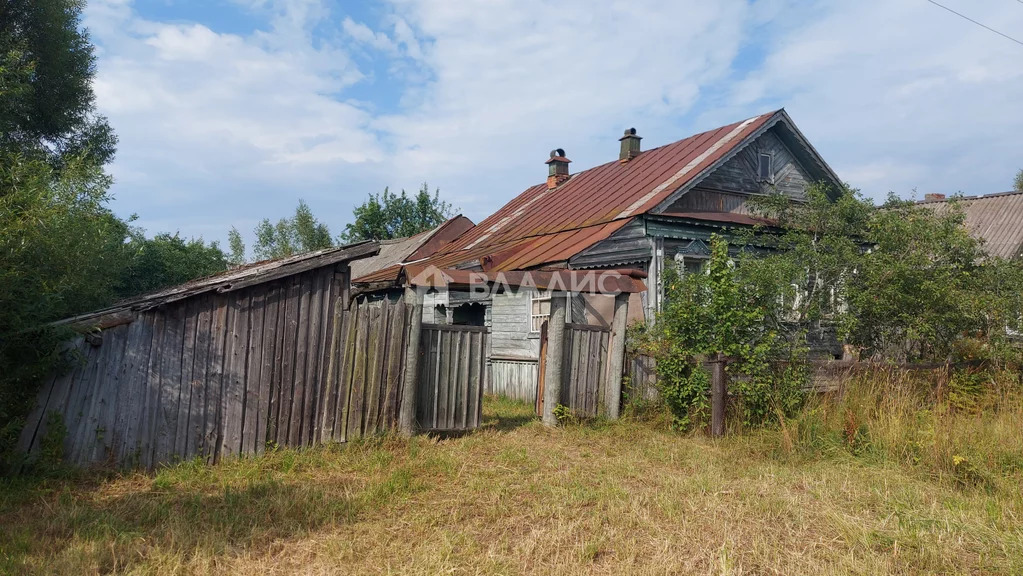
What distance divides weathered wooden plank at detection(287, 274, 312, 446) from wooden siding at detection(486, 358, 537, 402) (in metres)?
6.08

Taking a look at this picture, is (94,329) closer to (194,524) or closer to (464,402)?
(194,524)

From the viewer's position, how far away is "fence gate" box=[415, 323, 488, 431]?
28.2 ft

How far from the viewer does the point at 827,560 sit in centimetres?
466

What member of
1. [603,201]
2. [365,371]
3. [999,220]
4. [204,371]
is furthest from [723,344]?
[999,220]

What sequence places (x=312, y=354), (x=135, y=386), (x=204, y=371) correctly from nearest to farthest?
1. (x=135, y=386)
2. (x=204, y=371)
3. (x=312, y=354)

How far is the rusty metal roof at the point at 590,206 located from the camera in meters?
14.3

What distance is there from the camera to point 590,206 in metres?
16.9

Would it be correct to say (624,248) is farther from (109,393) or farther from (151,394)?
(109,393)

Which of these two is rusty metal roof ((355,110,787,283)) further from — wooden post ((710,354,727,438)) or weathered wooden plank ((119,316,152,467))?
weathered wooden plank ((119,316,152,467))

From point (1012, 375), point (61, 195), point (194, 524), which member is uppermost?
point (61, 195)

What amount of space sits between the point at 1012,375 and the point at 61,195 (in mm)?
13869

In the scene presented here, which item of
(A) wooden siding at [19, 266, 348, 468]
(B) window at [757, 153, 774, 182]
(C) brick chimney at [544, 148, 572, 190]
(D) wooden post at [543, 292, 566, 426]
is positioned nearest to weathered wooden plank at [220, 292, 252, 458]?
(A) wooden siding at [19, 266, 348, 468]

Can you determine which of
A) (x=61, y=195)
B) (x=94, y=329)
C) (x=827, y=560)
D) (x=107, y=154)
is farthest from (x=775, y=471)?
(x=107, y=154)

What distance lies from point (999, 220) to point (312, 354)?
31.1 m
